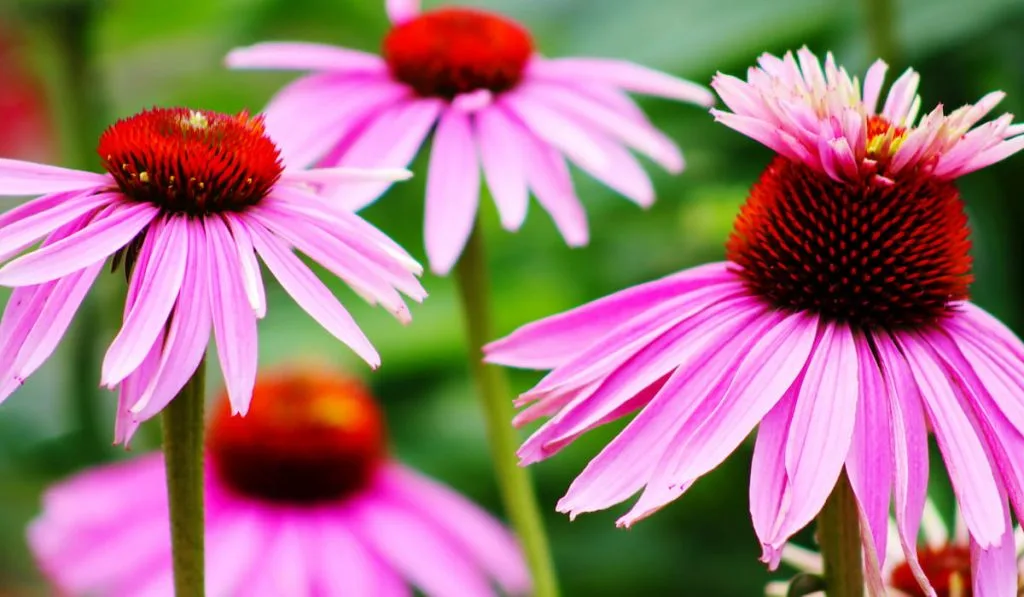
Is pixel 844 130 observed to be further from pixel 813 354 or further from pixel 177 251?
pixel 177 251

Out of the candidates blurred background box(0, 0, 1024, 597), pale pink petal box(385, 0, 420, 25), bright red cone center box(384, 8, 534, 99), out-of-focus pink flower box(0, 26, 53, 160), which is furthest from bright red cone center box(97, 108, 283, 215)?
out-of-focus pink flower box(0, 26, 53, 160)

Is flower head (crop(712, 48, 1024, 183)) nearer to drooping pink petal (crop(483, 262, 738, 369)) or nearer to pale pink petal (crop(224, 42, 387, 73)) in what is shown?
drooping pink petal (crop(483, 262, 738, 369))

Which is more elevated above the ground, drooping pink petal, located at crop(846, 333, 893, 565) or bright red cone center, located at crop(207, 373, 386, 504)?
bright red cone center, located at crop(207, 373, 386, 504)

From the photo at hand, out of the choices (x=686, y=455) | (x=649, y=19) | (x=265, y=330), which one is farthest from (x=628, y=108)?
(x=265, y=330)

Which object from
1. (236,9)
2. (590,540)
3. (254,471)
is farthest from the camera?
(236,9)

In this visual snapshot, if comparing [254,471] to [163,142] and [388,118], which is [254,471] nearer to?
[388,118]

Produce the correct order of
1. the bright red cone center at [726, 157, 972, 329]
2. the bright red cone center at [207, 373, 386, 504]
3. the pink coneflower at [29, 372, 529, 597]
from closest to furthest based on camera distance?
1. the bright red cone center at [726, 157, 972, 329]
2. the pink coneflower at [29, 372, 529, 597]
3. the bright red cone center at [207, 373, 386, 504]
